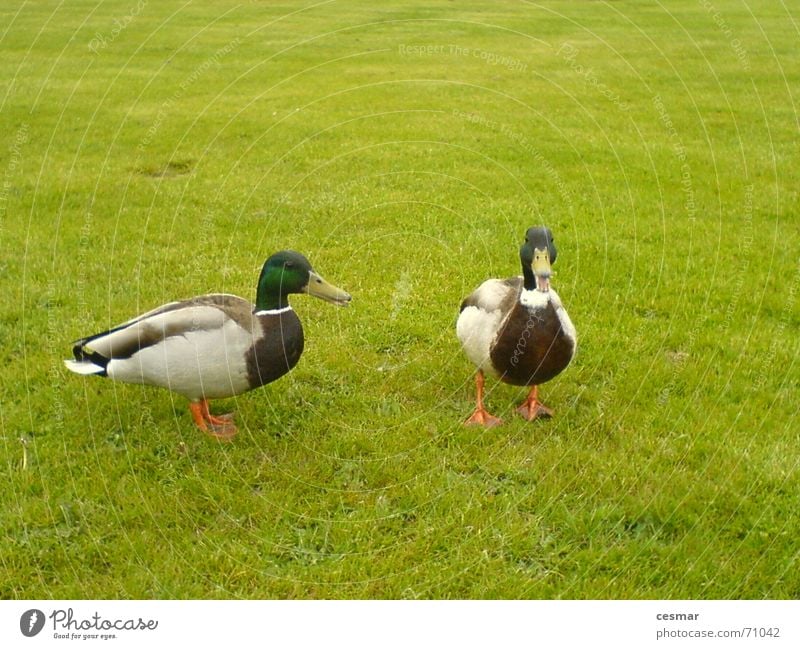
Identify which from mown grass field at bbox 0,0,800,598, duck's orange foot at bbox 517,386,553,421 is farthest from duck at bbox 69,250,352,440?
duck's orange foot at bbox 517,386,553,421

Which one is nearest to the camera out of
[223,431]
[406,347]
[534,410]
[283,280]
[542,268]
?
[542,268]

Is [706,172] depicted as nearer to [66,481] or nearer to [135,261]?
[135,261]

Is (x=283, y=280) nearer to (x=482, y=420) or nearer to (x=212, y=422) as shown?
(x=212, y=422)

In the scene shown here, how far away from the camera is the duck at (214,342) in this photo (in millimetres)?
4691

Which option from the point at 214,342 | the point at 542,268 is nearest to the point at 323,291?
the point at 214,342

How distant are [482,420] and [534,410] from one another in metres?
0.40

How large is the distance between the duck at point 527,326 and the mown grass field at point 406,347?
0.59 metres

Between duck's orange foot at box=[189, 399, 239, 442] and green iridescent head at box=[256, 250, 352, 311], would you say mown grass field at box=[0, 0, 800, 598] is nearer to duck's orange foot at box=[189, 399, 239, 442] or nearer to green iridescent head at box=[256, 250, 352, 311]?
duck's orange foot at box=[189, 399, 239, 442]

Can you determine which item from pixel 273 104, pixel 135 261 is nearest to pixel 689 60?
pixel 273 104

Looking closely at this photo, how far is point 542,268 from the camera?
444cm

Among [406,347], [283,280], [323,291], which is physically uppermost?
[283,280]

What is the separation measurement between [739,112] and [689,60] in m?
5.27

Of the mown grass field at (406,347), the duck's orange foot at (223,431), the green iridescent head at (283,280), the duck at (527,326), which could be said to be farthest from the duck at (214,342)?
the duck at (527,326)
